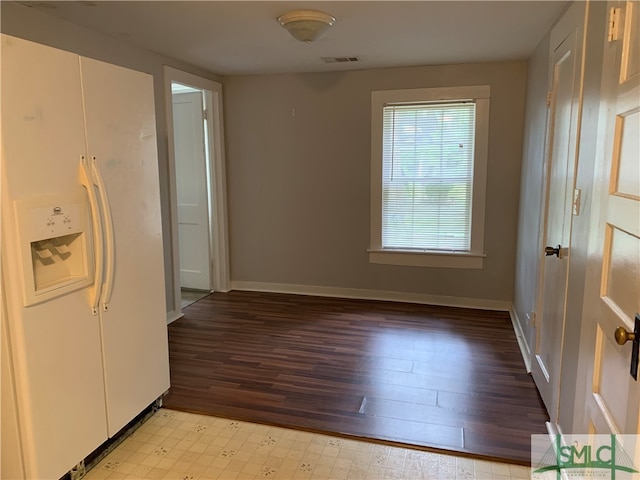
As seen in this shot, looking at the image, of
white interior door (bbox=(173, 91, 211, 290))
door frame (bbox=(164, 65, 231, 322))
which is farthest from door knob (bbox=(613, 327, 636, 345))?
white interior door (bbox=(173, 91, 211, 290))

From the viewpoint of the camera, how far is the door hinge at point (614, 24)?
58.6 inches

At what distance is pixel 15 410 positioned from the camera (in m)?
1.76

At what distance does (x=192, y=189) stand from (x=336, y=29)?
2.53 metres

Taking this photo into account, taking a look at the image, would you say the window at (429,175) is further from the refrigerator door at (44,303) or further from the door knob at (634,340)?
the door knob at (634,340)

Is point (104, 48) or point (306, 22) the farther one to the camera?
point (104, 48)

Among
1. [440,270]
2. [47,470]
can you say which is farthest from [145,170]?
[440,270]

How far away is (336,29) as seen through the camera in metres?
3.08

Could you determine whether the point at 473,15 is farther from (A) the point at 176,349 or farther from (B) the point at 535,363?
(A) the point at 176,349

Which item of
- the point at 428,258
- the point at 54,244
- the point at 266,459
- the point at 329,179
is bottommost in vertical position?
the point at 266,459

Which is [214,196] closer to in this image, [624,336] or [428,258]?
[428,258]

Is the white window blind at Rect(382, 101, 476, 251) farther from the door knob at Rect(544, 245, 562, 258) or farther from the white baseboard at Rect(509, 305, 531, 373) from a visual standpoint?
the door knob at Rect(544, 245, 562, 258)

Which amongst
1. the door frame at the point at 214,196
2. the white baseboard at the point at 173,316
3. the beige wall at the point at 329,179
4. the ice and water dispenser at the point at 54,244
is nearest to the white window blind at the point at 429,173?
the beige wall at the point at 329,179

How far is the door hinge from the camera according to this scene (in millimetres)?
1488

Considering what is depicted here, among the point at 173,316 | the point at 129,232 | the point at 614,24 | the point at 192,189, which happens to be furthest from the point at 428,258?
the point at 614,24
